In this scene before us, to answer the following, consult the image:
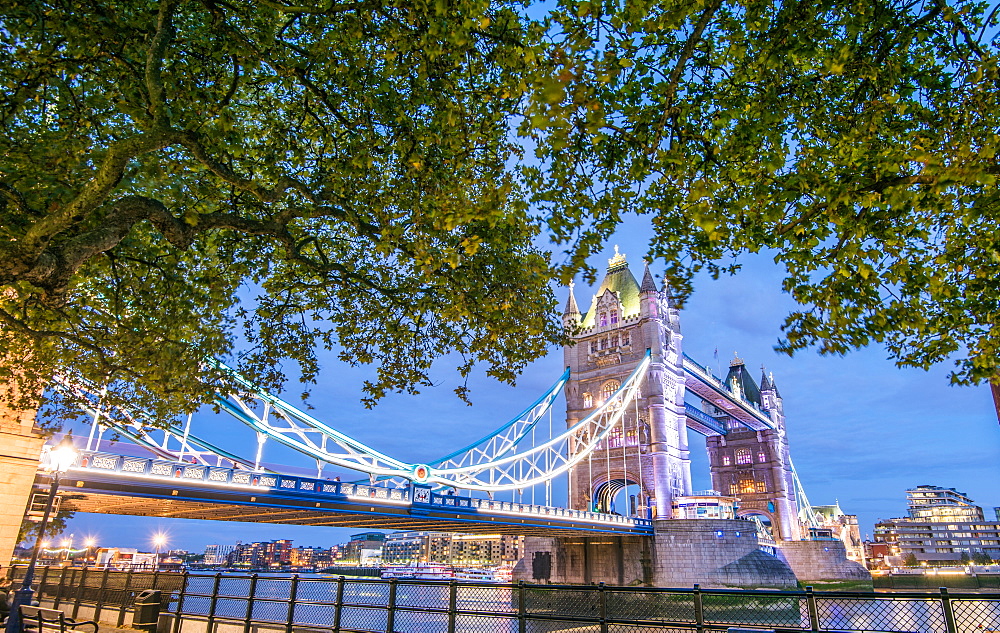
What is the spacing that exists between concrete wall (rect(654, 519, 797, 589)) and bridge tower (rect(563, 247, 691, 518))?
4.48 m

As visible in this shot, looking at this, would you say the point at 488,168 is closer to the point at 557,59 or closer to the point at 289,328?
the point at 557,59

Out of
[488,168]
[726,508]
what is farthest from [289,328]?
[726,508]

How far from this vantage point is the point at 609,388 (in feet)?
184

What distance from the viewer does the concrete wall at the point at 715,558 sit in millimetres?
40625

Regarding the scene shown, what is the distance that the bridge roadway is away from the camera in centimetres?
2195

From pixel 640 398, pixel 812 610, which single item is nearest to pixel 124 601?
pixel 812 610

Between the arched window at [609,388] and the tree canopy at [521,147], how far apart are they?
46.5 meters

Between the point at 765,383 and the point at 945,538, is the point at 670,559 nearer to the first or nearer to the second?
the point at 765,383

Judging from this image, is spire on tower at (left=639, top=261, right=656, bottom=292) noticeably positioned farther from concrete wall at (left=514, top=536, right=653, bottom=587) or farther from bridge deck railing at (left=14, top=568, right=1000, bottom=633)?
bridge deck railing at (left=14, top=568, right=1000, bottom=633)

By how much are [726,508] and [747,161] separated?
43382 millimetres

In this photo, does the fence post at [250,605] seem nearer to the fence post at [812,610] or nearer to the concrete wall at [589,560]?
the fence post at [812,610]

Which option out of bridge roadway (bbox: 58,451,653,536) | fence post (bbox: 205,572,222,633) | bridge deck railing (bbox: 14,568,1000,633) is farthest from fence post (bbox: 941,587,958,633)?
bridge roadway (bbox: 58,451,653,536)

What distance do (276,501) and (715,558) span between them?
2930cm

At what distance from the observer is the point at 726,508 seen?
148 ft
